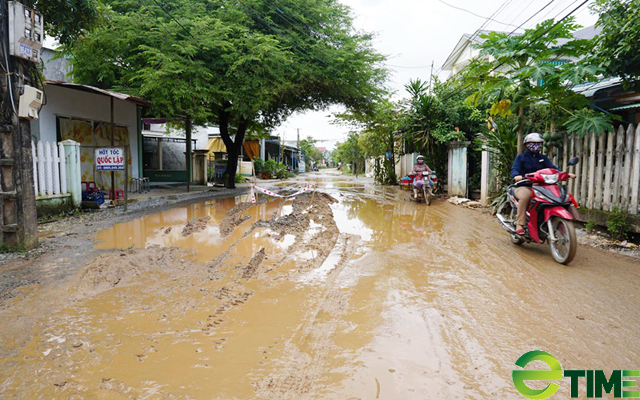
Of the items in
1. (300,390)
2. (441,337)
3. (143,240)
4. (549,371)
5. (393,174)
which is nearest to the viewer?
(300,390)

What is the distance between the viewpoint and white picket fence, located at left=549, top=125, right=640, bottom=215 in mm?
6012

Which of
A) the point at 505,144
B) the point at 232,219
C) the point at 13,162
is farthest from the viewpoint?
the point at 505,144

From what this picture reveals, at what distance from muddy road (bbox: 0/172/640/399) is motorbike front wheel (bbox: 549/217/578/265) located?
→ 0.54 ft

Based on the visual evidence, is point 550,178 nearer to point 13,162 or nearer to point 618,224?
point 618,224

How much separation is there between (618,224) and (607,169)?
978mm

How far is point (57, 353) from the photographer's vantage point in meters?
2.78

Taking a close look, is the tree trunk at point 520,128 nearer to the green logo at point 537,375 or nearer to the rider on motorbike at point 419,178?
the rider on motorbike at point 419,178

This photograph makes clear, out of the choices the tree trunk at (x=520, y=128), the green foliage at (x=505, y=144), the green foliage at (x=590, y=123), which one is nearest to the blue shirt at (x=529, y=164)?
the green foliage at (x=590, y=123)

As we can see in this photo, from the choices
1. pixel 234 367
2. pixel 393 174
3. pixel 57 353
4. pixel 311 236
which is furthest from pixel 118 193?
pixel 393 174

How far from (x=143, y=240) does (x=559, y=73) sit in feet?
25.4

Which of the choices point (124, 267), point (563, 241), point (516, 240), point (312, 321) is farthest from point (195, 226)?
point (563, 241)

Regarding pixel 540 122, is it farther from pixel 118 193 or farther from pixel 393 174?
pixel 393 174

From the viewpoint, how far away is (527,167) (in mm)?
5949

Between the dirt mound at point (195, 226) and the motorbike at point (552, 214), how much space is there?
18.7 ft
